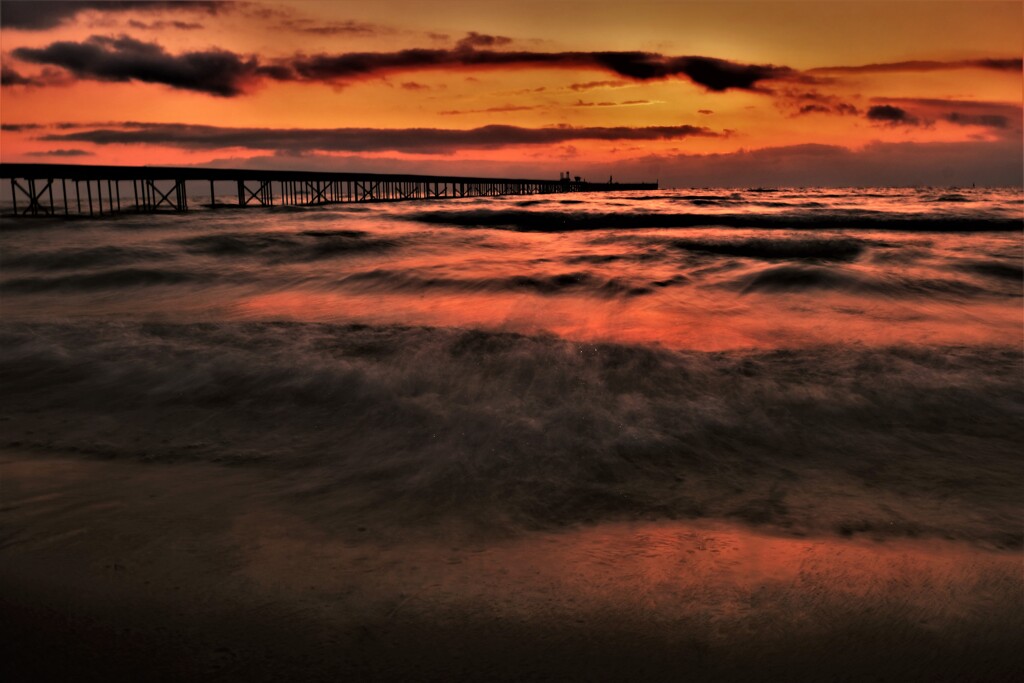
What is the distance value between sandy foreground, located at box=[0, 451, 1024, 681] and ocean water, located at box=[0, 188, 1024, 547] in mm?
291

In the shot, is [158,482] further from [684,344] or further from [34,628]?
[684,344]

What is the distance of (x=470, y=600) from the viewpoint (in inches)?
96.4

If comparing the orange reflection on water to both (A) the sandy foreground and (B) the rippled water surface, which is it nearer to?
(B) the rippled water surface

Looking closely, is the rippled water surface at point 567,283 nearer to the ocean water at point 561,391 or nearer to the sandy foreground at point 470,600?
the ocean water at point 561,391

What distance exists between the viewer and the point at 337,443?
13.9 ft

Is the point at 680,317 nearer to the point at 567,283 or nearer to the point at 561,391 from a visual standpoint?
the point at 567,283

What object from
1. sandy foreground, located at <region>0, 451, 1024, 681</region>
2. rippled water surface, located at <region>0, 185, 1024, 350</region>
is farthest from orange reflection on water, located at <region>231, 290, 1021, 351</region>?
sandy foreground, located at <region>0, 451, 1024, 681</region>

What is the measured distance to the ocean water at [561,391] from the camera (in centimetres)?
346

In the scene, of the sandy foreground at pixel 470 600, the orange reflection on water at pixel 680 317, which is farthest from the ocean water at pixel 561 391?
the sandy foreground at pixel 470 600

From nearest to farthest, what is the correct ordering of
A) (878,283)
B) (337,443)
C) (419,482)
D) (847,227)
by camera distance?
(419,482) → (337,443) → (878,283) → (847,227)

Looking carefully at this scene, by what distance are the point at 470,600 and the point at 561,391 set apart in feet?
9.39

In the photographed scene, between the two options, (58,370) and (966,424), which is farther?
(58,370)

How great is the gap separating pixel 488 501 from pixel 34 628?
1893 millimetres

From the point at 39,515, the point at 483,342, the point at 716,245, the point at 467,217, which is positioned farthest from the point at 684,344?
the point at 467,217
